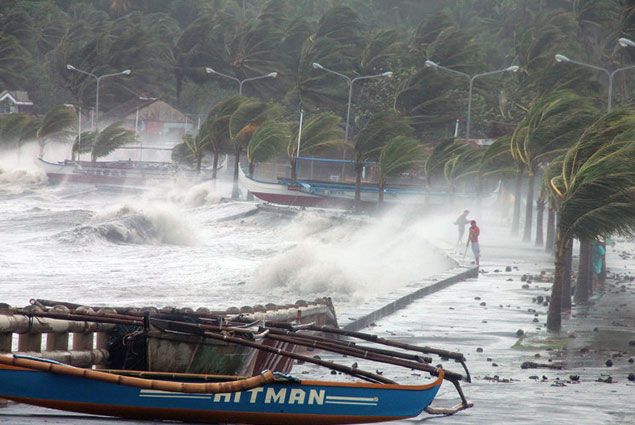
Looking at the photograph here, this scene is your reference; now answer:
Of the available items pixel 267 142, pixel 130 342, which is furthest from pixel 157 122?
pixel 130 342

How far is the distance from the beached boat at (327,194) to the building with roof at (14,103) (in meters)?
73.8

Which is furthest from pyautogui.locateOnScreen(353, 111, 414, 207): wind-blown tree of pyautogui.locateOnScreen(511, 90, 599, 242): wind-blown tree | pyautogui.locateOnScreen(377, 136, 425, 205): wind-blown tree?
pyautogui.locateOnScreen(511, 90, 599, 242): wind-blown tree

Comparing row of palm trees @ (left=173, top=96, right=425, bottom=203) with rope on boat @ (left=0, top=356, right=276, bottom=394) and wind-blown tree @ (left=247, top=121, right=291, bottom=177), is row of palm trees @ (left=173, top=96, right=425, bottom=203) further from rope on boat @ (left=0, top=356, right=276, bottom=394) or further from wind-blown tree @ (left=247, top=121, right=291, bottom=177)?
rope on boat @ (left=0, top=356, right=276, bottom=394)

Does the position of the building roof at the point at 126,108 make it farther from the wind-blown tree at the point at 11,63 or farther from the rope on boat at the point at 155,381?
the rope on boat at the point at 155,381

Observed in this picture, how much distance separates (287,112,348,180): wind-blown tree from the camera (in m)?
70.5

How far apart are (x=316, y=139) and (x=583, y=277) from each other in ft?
145

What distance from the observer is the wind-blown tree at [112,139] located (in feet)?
320

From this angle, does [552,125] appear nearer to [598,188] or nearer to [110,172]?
[598,188]

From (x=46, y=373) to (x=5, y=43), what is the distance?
464 feet

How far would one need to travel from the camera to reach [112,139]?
98062mm

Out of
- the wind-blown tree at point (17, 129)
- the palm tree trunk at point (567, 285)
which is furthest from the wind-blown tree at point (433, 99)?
the palm tree trunk at point (567, 285)

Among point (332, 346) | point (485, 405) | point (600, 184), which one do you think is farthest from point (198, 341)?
point (600, 184)

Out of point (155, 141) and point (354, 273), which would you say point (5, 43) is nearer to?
point (155, 141)

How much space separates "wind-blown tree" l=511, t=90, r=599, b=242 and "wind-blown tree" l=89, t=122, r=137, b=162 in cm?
5744
